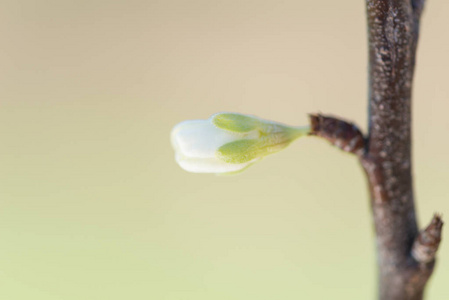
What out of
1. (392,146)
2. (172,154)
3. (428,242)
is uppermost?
(172,154)

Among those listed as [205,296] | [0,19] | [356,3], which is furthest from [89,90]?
[356,3]

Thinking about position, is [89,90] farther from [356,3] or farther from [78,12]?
[356,3]

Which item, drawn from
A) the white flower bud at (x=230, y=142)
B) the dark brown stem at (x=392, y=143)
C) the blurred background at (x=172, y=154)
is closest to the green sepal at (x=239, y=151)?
the white flower bud at (x=230, y=142)

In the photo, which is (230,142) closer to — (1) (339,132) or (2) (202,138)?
(2) (202,138)

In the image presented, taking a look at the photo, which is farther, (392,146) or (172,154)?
(172,154)

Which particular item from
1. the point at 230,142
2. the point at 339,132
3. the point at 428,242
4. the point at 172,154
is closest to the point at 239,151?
the point at 230,142

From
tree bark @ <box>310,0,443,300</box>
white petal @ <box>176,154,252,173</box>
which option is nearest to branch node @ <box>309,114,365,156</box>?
tree bark @ <box>310,0,443,300</box>
